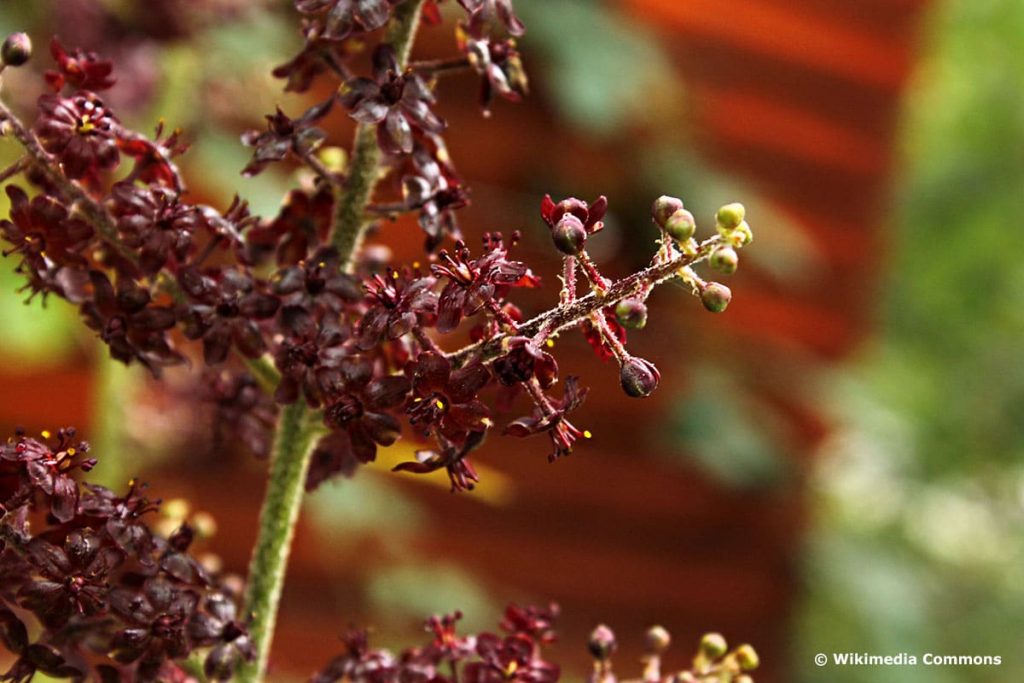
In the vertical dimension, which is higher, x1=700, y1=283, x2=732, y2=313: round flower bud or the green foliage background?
the green foliage background

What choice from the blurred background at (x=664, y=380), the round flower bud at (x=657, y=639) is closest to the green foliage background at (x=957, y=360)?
the blurred background at (x=664, y=380)

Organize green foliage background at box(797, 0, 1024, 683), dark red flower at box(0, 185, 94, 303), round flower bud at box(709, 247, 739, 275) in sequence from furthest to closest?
green foliage background at box(797, 0, 1024, 683), dark red flower at box(0, 185, 94, 303), round flower bud at box(709, 247, 739, 275)

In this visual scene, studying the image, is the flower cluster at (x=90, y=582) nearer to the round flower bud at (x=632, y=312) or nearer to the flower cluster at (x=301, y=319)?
the flower cluster at (x=301, y=319)

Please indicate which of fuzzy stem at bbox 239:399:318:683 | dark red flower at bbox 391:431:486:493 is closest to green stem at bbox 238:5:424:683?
fuzzy stem at bbox 239:399:318:683

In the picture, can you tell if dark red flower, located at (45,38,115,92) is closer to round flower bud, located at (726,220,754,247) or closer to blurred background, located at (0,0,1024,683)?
round flower bud, located at (726,220,754,247)

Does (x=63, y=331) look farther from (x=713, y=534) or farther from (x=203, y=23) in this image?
(x=713, y=534)

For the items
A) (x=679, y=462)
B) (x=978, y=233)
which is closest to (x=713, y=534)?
(x=679, y=462)

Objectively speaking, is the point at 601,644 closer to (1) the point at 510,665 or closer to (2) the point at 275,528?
(1) the point at 510,665
